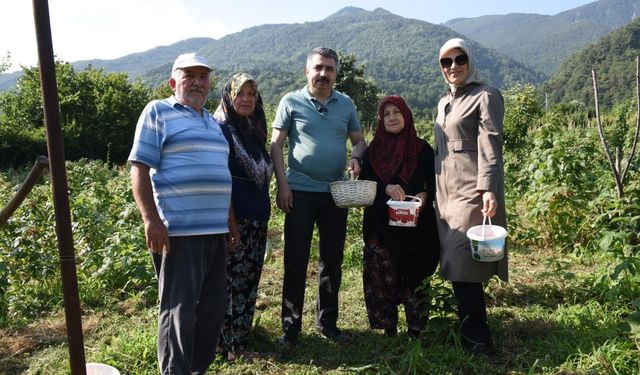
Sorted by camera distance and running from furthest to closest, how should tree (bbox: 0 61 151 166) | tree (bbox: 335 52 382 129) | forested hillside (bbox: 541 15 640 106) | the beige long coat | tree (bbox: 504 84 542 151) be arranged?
forested hillside (bbox: 541 15 640 106) → tree (bbox: 335 52 382 129) → tree (bbox: 0 61 151 166) → tree (bbox: 504 84 542 151) → the beige long coat

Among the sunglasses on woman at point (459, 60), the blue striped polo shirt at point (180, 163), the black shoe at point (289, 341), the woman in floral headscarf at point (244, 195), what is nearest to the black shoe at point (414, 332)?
the black shoe at point (289, 341)

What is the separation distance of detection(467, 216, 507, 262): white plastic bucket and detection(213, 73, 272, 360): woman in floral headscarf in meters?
1.12

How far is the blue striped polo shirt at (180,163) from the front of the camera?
7.32 ft

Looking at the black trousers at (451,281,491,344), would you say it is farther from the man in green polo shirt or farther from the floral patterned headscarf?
the floral patterned headscarf

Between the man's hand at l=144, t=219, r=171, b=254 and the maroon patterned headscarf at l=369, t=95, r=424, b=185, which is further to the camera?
the maroon patterned headscarf at l=369, t=95, r=424, b=185

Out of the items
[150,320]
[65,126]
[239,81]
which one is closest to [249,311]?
[150,320]

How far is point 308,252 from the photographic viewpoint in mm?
3111

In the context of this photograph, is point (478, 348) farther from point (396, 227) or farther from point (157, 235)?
point (157, 235)

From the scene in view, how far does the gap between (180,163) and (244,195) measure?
0.56 m

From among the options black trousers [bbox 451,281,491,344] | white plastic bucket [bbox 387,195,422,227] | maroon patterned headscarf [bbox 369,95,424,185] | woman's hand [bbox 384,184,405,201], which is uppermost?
maroon patterned headscarf [bbox 369,95,424,185]

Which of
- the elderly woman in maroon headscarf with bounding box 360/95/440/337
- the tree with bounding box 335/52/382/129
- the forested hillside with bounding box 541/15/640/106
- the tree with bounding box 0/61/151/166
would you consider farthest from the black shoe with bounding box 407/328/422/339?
the forested hillside with bounding box 541/15/640/106

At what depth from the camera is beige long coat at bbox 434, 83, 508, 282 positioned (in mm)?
2602

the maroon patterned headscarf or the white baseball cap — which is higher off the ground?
the white baseball cap

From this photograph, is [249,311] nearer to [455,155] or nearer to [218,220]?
[218,220]
